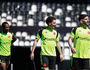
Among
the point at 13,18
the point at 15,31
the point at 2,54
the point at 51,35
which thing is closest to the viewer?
the point at 51,35

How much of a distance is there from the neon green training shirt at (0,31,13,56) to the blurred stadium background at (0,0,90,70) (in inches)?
56.9

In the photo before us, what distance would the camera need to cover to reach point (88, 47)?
425 cm

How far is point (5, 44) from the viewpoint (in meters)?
5.57

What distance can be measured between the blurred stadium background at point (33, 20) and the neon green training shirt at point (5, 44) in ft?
4.74

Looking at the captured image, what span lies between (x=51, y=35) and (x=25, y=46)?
9.25ft

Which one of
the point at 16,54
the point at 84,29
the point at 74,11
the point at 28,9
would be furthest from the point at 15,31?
the point at 84,29

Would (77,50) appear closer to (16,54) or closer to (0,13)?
(16,54)

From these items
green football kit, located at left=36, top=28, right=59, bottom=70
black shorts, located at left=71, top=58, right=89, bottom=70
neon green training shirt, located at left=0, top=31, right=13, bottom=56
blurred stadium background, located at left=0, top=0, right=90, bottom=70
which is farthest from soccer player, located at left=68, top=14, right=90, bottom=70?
blurred stadium background, located at left=0, top=0, right=90, bottom=70

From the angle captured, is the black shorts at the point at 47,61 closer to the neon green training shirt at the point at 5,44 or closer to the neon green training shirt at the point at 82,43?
the neon green training shirt at the point at 82,43

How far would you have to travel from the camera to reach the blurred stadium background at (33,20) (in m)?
7.22

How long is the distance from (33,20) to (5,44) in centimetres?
248

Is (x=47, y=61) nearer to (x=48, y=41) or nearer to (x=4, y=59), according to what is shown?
(x=48, y=41)

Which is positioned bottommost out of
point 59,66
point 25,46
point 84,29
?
point 59,66

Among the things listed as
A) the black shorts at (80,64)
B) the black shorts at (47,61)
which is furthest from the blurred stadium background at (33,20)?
the black shorts at (80,64)
